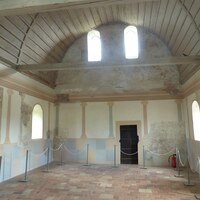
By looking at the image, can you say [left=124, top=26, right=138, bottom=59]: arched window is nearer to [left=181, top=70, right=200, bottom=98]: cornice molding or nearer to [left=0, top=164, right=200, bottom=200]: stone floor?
[left=181, top=70, right=200, bottom=98]: cornice molding

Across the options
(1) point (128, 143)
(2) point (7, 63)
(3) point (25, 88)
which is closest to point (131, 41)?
(1) point (128, 143)

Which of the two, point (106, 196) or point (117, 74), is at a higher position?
point (117, 74)

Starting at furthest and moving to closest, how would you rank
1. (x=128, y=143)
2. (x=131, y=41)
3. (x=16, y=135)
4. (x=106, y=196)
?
(x=128, y=143) → (x=131, y=41) → (x=16, y=135) → (x=106, y=196)

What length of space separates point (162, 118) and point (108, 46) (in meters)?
4.77

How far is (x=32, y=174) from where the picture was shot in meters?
8.38

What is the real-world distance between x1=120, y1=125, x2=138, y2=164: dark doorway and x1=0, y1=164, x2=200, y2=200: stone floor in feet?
6.75

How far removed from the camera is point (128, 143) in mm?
11211

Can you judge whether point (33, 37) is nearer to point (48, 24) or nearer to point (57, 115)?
point (48, 24)

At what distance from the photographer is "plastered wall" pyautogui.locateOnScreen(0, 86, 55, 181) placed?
763cm

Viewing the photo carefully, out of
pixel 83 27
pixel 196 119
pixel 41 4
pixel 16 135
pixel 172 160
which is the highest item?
pixel 83 27

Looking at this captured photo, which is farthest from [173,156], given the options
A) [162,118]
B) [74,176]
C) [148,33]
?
[148,33]

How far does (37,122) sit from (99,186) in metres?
5.18

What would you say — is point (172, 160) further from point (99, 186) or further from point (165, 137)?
point (99, 186)

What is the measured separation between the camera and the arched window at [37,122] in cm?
1006
